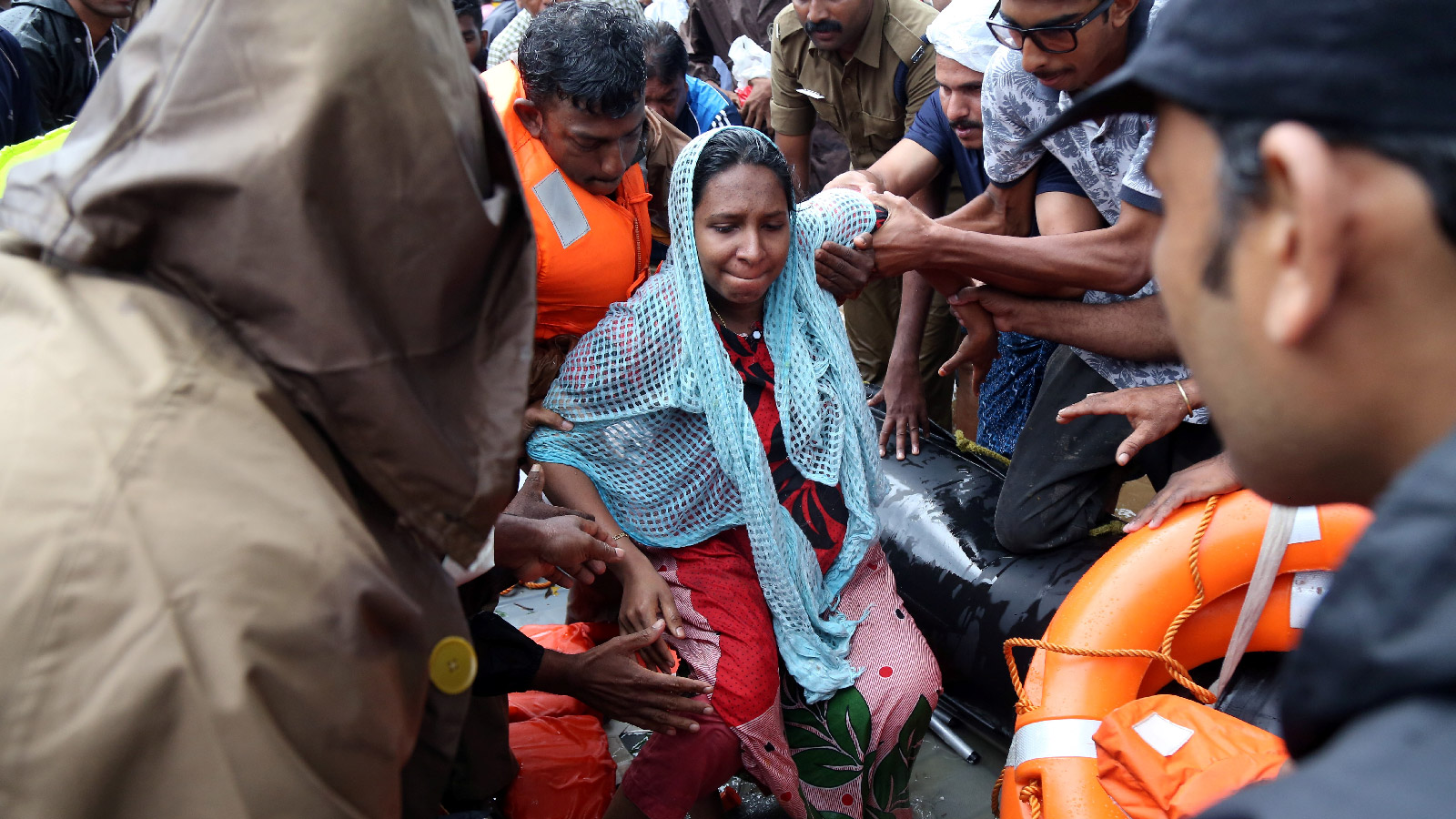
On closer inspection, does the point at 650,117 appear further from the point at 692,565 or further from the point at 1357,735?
the point at 1357,735

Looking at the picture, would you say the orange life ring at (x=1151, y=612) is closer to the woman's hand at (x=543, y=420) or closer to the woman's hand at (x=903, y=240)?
the woman's hand at (x=903, y=240)

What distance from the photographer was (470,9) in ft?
15.1

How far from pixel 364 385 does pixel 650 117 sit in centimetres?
245

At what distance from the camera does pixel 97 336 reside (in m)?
0.80

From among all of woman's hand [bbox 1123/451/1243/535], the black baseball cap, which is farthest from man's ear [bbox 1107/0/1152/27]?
the black baseball cap

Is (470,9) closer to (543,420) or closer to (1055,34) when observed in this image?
(543,420)

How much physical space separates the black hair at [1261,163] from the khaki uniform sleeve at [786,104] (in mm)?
3913

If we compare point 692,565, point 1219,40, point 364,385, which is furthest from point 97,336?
point 692,565

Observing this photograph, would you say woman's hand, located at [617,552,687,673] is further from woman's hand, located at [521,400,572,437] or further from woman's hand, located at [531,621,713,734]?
woman's hand, located at [521,400,572,437]

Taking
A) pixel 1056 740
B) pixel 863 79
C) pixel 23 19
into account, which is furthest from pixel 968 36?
pixel 23 19

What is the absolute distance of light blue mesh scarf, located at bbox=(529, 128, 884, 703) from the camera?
2.16 meters

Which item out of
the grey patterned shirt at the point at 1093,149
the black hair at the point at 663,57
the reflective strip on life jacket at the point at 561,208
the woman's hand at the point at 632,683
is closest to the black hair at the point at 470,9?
the black hair at the point at 663,57

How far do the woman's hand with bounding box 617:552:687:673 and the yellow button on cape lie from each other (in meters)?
1.12

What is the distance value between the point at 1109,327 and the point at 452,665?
1.93 metres
